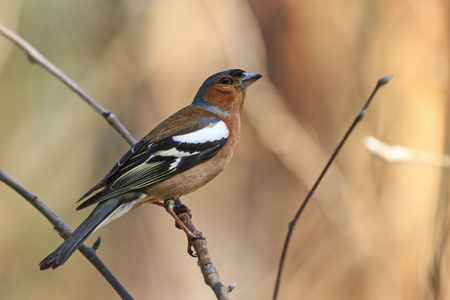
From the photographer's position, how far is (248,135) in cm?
657

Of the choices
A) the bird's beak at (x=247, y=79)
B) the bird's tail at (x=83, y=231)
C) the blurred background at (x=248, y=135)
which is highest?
the bird's tail at (x=83, y=231)

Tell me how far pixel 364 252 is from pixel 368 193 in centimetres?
62

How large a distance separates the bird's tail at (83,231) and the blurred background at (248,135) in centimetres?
278

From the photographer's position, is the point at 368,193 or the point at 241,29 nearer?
the point at 368,193

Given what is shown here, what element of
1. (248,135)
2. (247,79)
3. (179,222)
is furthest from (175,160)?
(248,135)

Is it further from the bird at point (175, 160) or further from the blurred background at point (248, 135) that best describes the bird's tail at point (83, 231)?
the blurred background at point (248, 135)

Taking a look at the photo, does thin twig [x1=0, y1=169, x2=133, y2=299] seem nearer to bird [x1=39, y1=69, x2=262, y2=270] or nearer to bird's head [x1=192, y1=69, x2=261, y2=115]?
bird [x1=39, y1=69, x2=262, y2=270]

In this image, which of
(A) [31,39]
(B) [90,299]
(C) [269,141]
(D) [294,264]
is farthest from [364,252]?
(A) [31,39]

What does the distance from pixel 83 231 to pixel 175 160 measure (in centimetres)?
85

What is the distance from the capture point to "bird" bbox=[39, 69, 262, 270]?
3.23 metres

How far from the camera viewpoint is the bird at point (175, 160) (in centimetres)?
323

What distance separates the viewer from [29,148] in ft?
20.2

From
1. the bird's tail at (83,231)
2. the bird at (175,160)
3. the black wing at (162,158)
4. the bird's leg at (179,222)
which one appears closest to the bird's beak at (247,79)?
the bird at (175,160)

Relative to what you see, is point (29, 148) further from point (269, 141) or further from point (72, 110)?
point (269, 141)
